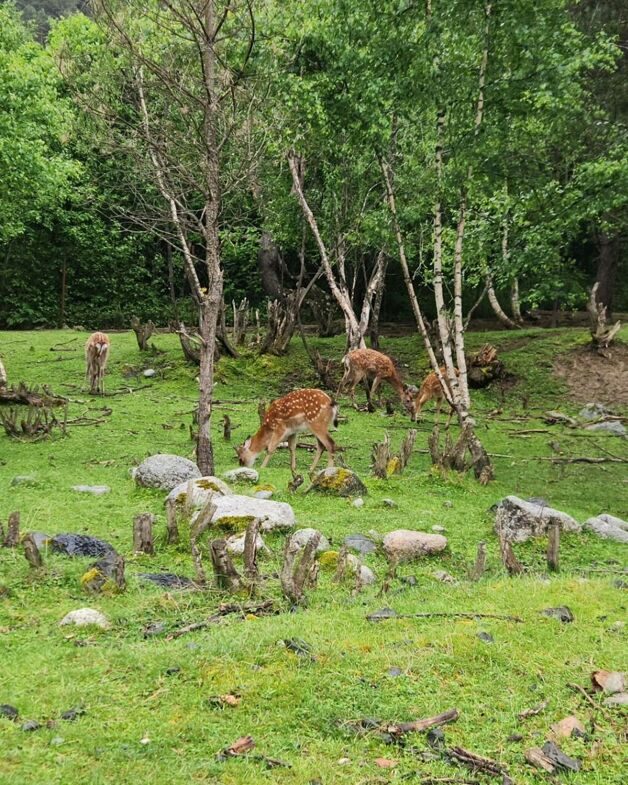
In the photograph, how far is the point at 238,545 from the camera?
6.50 metres

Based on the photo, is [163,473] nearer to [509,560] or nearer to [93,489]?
[93,489]

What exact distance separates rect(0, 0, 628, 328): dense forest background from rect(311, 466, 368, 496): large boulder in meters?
4.10

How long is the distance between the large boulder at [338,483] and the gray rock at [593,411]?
8.08 meters

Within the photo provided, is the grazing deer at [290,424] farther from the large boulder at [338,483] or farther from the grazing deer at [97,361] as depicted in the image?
the grazing deer at [97,361]

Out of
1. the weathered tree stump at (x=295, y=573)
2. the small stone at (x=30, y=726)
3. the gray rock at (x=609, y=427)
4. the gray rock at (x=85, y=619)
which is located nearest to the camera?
the small stone at (x=30, y=726)

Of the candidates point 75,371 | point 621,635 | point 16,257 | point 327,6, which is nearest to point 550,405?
point 327,6

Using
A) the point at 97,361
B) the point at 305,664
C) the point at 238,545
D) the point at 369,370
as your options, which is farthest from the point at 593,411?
the point at 305,664

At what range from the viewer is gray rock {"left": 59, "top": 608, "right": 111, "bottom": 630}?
4766mm

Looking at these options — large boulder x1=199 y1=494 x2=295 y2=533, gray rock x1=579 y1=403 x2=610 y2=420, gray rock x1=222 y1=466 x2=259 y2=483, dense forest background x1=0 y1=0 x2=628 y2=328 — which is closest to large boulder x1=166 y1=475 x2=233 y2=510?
large boulder x1=199 y1=494 x2=295 y2=533

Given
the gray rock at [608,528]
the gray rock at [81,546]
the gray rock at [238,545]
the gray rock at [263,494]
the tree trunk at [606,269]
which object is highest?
the tree trunk at [606,269]

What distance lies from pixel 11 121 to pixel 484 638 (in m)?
14.3

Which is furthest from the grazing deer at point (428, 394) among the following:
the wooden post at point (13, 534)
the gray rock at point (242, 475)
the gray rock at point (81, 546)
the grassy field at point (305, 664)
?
the wooden post at point (13, 534)

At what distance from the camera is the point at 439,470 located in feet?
33.3

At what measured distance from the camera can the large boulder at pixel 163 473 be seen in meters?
8.91
